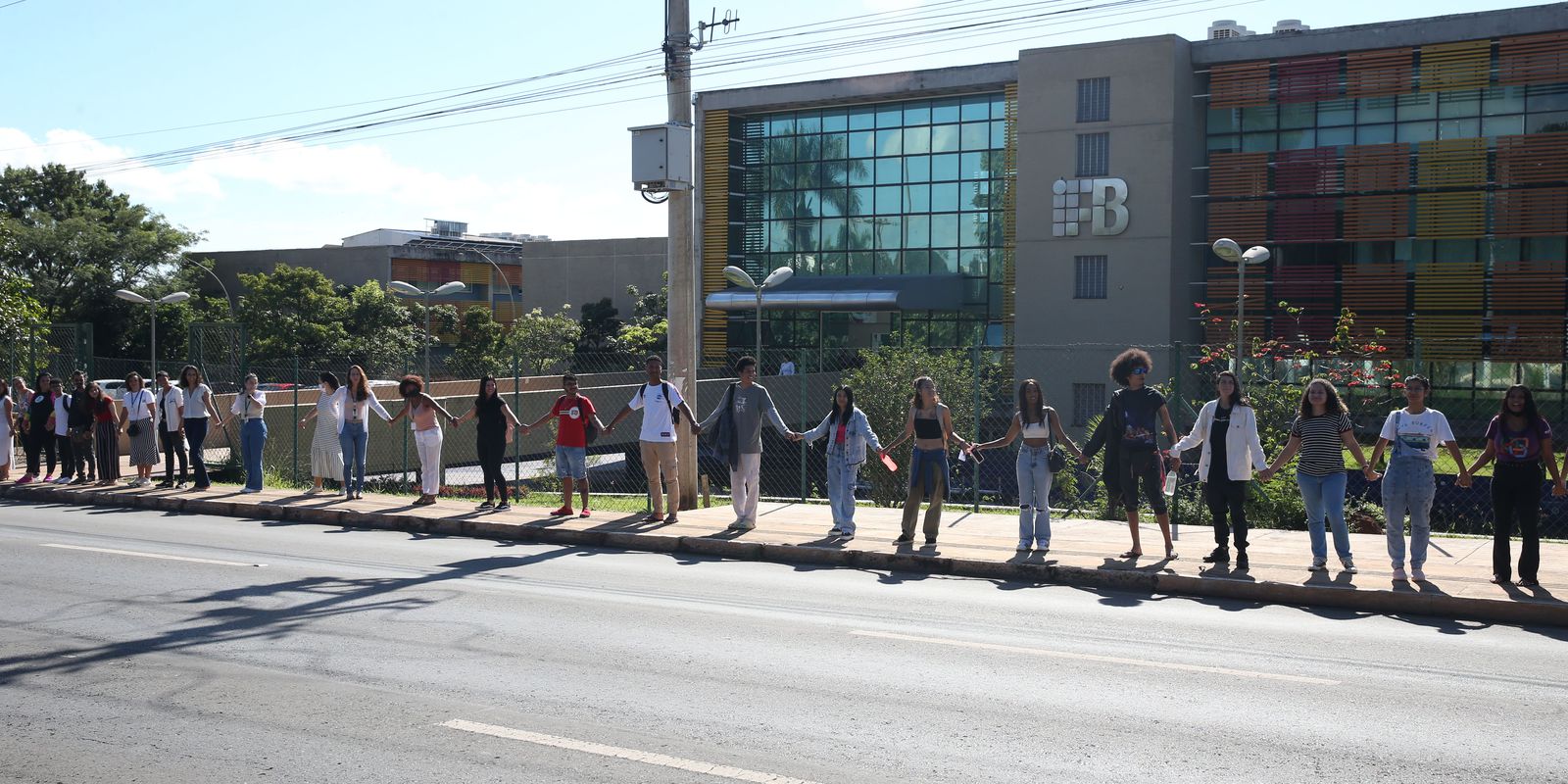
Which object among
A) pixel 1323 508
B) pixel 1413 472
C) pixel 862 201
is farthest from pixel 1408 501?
pixel 862 201

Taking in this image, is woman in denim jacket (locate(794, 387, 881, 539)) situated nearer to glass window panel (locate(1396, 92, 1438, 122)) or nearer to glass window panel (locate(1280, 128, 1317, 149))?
glass window panel (locate(1280, 128, 1317, 149))

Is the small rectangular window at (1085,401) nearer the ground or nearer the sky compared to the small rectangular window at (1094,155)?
nearer the ground

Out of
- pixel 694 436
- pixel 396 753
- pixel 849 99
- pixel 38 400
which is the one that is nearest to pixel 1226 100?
pixel 849 99

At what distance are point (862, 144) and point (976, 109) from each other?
4.48 m

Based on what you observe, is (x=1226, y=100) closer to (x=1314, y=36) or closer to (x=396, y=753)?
(x=1314, y=36)

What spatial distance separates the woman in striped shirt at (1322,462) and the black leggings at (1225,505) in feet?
1.66

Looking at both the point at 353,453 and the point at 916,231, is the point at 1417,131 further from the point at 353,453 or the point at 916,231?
the point at 353,453

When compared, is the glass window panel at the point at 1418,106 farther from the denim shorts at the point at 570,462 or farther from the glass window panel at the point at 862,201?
the denim shorts at the point at 570,462

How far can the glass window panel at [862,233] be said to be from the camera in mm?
48688

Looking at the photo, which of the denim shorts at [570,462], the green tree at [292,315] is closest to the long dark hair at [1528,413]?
the denim shorts at [570,462]

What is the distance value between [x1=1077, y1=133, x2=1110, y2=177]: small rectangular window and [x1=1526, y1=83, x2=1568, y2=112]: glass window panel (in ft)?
40.1

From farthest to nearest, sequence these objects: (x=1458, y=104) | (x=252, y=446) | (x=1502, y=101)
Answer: (x=1458, y=104) → (x=1502, y=101) → (x=252, y=446)

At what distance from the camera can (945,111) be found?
4756 cm

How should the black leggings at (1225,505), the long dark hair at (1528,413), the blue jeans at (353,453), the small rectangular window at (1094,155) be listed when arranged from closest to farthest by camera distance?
the long dark hair at (1528,413) < the black leggings at (1225,505) < the blue jeans at (353,453) < the small rectangular window at (1094,155)
